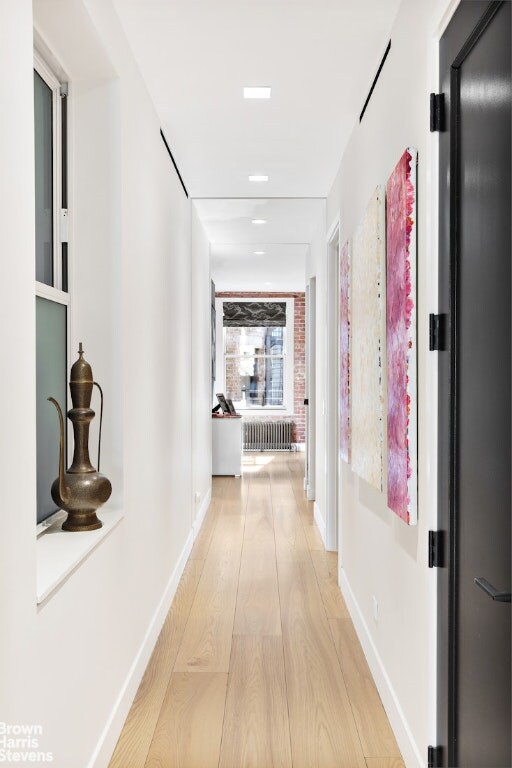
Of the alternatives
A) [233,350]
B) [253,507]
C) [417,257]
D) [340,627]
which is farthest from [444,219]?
[233,350]

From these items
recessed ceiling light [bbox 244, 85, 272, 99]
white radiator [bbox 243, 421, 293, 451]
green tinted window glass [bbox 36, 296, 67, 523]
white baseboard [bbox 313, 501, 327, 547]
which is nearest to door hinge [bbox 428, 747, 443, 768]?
green tinted window glass [bbox 36, 296, 67, 523]

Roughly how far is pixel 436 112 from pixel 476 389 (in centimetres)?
81

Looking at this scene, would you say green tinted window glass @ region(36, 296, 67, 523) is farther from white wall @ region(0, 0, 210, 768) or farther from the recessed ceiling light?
the recessed ceiling light

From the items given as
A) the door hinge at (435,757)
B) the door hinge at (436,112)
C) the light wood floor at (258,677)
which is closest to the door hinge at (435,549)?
the door hinge at (435,757)

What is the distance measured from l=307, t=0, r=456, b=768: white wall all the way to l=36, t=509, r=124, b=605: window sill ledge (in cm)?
100

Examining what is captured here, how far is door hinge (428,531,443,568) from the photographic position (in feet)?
6.06

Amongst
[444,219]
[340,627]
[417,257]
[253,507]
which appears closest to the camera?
[444,219]

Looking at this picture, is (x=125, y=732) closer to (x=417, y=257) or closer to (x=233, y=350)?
(x=417, y=257)

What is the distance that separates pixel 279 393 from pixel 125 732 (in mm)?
9009

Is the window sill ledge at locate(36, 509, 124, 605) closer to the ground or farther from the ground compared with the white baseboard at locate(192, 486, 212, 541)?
farther from the ground

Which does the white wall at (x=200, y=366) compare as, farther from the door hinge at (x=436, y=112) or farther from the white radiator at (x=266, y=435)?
the white radiator at (x=266, y=435)

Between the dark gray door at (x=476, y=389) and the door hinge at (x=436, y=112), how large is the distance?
0.10 feet

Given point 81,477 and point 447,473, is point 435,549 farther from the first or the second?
point 81,477

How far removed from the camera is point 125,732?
7.78 feet
